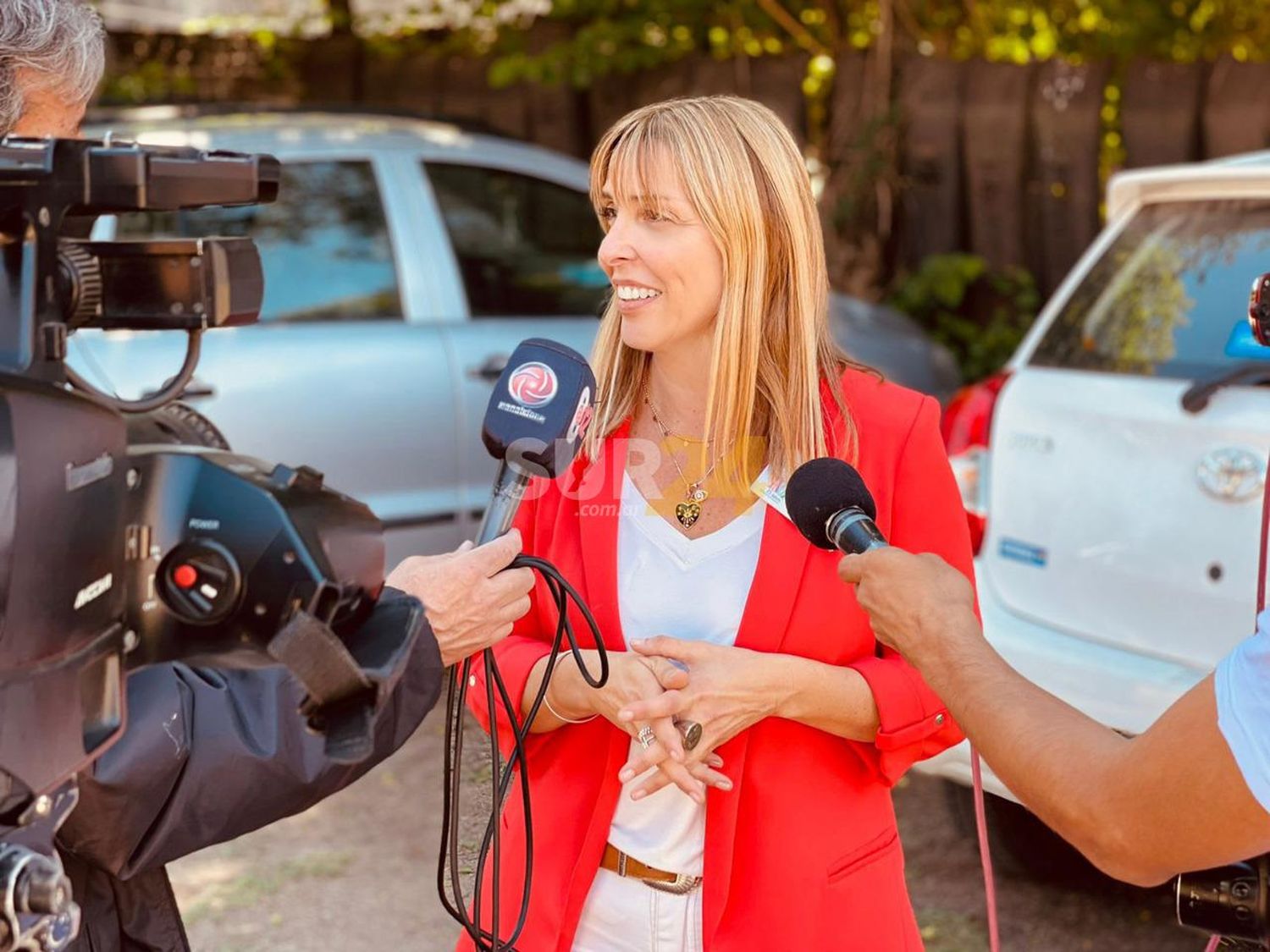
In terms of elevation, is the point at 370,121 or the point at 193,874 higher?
the point at 370,121

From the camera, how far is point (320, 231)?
18.7ft

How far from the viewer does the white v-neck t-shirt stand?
2340mm

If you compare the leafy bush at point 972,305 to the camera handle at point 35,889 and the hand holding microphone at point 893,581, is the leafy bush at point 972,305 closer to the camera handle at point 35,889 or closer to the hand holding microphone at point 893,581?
the hand holding microphone at point 893,581

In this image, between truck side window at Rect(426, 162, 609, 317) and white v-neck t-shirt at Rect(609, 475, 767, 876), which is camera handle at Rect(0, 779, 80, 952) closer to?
white v-neck t-shirt at Rect(609, 475, 767, 876)

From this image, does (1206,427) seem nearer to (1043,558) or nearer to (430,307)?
(1043,558)

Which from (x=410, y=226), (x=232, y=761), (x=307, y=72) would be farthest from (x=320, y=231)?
(x=307, y=72)

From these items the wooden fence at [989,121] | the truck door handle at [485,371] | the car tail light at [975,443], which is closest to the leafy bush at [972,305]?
the wooden fence at [989,121]

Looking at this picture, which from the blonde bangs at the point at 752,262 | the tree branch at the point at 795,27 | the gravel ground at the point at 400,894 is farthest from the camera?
the tree branch at the point at 795,27

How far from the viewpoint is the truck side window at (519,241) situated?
601cm

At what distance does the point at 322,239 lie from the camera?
5.70m

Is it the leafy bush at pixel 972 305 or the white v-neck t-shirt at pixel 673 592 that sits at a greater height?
the white v-neck t-shirt at pixel 673 592

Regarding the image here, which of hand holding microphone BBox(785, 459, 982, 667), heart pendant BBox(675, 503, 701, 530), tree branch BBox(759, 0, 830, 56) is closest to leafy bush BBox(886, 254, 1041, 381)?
tree branch BBox(759, 0, 830, 56)

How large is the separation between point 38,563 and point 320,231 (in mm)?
4529

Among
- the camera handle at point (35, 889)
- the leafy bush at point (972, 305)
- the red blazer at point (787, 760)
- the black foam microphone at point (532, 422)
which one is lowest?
the leafy bush at point (972, 305)
